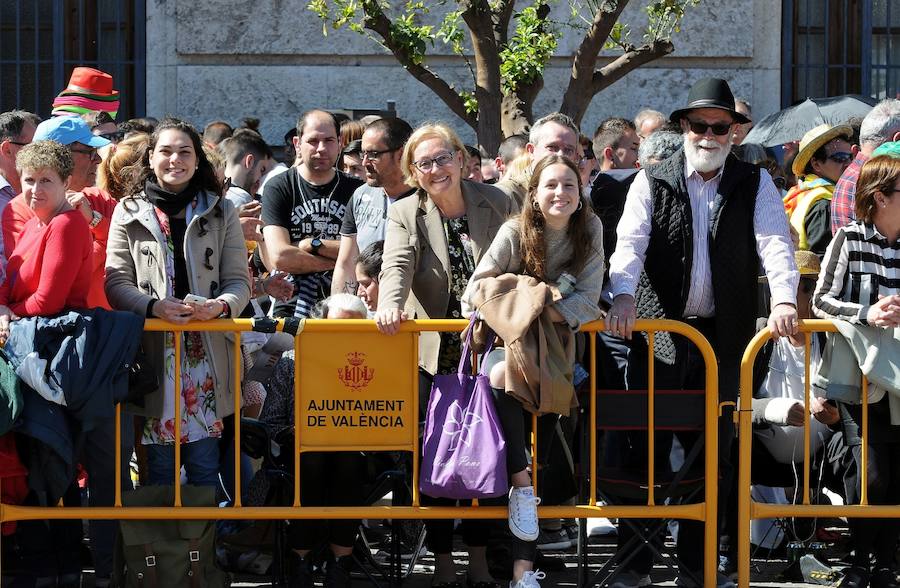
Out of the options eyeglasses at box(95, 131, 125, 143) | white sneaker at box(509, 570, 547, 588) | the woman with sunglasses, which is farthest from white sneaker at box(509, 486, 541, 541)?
eyeglasses at box(95, 131, 125, 143)

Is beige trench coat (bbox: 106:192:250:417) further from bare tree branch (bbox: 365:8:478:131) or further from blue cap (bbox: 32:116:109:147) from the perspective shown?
bare tree branch (bbox: 365:8:478:131)

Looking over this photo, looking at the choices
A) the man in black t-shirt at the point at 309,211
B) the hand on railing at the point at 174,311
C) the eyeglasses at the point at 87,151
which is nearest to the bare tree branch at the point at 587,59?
the man in black t-shirt at the point at 309,211

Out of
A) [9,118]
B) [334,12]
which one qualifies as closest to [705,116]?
[9,118]

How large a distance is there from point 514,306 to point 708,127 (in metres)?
1.24

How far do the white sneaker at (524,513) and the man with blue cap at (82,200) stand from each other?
7.11 feet

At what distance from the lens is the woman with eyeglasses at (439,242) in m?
6.44

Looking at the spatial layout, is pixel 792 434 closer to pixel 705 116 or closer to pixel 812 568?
pixel 812 568

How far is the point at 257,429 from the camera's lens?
6523mm

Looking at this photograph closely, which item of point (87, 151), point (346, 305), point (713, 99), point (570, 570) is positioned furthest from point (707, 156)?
point (87, 151)

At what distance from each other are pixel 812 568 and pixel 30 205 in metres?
3.99

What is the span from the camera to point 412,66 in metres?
11.7

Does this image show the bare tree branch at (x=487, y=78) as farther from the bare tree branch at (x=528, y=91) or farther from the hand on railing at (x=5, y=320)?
the hand on railing at (x=5, y=320)

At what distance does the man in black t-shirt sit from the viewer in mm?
7727

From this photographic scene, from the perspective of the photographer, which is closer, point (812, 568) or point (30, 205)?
point (30, 205)
